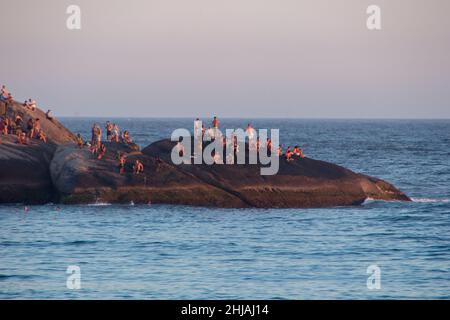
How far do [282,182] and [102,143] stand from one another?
446 inches

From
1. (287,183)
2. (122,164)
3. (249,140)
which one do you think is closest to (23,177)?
(122,164)

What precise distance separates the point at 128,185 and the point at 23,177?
5969 millimetres

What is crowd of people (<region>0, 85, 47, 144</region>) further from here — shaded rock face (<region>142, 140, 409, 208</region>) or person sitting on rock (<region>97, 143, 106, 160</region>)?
shaded rock face (<region>142, 140, 409, 208</region>)

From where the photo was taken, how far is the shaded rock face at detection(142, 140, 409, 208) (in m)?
54.2

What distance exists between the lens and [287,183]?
54.5m

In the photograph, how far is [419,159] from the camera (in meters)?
100

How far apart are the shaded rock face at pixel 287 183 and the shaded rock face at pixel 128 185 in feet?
2.15

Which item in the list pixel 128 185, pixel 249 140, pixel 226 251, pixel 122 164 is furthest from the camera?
pixel 249 140

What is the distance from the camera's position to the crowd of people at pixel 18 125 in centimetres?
5781

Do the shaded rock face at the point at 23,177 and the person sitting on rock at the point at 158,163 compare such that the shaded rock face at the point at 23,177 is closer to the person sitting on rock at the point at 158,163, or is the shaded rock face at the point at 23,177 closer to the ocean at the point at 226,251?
the ocean at the point at 226,251

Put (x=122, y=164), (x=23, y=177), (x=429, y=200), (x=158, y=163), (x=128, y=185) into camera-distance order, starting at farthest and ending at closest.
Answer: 1. (x=429, y=200)
2. (x=158, y=163)
3. (x=122, y=164)
4. (x=23, y=177)
5. (x=128, y=185)

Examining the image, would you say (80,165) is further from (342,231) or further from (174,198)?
(342,231)

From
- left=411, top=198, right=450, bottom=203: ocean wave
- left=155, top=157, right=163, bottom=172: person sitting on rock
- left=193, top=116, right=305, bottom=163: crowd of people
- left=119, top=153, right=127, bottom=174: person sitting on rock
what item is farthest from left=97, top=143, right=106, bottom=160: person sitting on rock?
left=411, top=198, right=450, bottom=203: ocean wave

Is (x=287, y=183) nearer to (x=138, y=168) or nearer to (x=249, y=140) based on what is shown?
(x=249, y=140)
